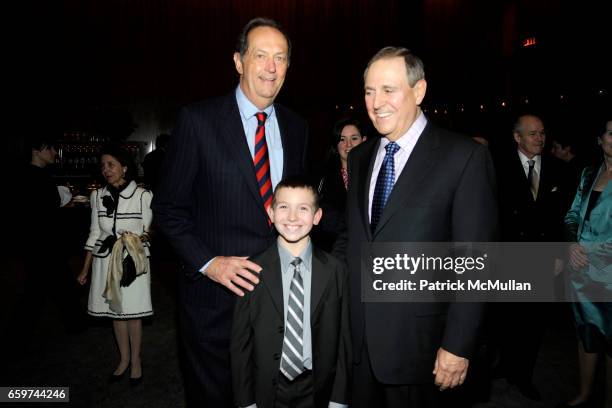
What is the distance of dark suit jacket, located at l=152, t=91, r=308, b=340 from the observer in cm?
164

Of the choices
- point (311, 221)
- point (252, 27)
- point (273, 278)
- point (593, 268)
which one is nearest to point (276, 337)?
point (273, 278)

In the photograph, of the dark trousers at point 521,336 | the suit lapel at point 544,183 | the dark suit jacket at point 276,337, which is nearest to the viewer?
the dark suit jacket at point 276,337

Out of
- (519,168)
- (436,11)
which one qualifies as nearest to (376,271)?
(519,168)

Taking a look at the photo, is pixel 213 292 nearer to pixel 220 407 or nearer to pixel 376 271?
pixel 220 407

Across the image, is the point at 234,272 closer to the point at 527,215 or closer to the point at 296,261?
the point at 296,261

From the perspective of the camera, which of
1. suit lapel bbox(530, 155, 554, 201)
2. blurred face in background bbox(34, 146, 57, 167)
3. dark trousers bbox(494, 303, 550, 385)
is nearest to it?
dark trousers bbox(494, 303, 550, 385)

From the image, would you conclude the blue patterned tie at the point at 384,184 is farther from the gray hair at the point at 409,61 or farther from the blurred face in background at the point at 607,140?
the blurred face in background at the point at 607,140

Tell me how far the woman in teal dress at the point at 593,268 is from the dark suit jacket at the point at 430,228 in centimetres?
160

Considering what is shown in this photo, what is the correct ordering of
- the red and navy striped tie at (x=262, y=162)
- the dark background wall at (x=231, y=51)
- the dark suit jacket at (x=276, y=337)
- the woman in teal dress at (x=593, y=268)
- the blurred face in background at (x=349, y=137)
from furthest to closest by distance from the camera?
the dark background wall at (x=231, y=51), the blurred face in background at (x=349, y=137), the woman in teal dress at (x=593, y=268), the red and navy striped tie at (x=262, y=162), the dark suit jacket at (x=276, y=337)

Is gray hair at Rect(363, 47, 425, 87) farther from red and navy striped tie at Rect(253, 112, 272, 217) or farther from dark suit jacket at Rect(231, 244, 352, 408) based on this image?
dark suit jacket at Rect(231, 244, 352, 408)

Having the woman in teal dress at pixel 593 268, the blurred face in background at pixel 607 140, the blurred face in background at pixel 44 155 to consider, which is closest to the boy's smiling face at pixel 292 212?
the woman in teal dress at pixel 593 268

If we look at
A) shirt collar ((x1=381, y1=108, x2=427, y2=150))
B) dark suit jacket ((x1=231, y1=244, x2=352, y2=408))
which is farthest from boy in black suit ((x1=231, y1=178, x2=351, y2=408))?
shirt collar ((x1=381, y1=108, x2=427, y2=150))

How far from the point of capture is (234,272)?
1542 mm

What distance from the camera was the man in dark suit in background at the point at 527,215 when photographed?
310 cm
